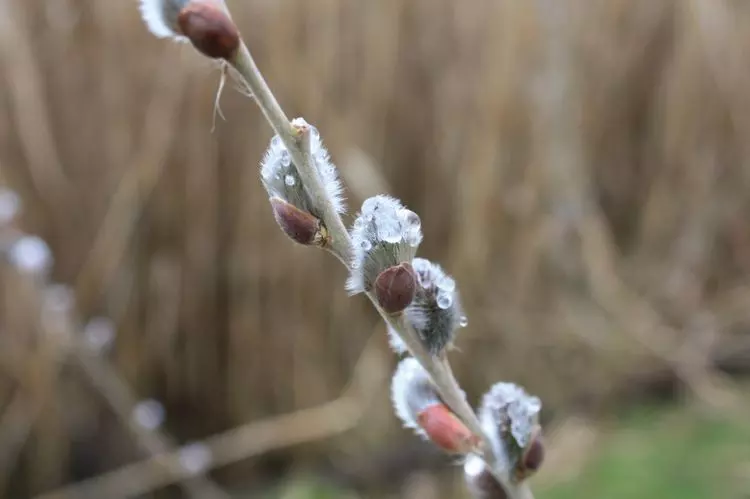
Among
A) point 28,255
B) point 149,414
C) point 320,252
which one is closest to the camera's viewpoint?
point 28,255

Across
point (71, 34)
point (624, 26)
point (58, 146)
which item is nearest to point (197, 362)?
point (58, 146)

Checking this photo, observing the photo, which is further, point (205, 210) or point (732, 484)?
point (205, 210)

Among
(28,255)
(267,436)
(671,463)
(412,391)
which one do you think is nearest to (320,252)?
(267,436)

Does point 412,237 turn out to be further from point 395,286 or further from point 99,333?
point 99,333

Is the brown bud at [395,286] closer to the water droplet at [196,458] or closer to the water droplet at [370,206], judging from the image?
the water droplet at [370,206]

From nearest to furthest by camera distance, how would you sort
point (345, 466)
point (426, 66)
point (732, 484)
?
point (732, 484), point (345, 466), point (426, 66)

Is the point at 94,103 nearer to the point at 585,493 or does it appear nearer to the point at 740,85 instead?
the point at 585,493

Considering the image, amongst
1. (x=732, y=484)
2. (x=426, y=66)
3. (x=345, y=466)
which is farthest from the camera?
(x=426, y=66)
